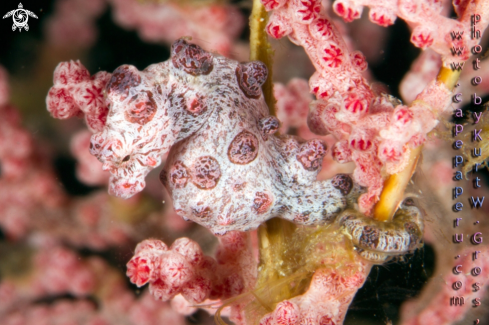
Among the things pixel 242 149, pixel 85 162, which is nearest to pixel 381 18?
pixel 242 149

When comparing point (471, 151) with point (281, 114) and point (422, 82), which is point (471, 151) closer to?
point (422, 82)

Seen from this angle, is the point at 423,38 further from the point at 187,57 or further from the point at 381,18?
the point at 187,57

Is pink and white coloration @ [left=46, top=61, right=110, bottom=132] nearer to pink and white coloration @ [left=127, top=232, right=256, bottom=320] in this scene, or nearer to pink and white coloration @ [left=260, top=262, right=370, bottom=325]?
pink and white coloration @ [left=127, top=232, right=256, bottom=320]

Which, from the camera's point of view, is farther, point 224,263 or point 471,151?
point 224,263

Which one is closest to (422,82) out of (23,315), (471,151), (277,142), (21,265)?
(471,151)

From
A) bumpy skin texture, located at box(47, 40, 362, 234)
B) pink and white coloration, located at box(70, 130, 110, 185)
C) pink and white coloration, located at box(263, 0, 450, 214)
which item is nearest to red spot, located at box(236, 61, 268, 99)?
bumpy skin texture, located at box(47, 40, 362, 234)

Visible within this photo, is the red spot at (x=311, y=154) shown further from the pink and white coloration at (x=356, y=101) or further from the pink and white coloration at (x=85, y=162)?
the pink and white coloration at (x=85, y=162)
